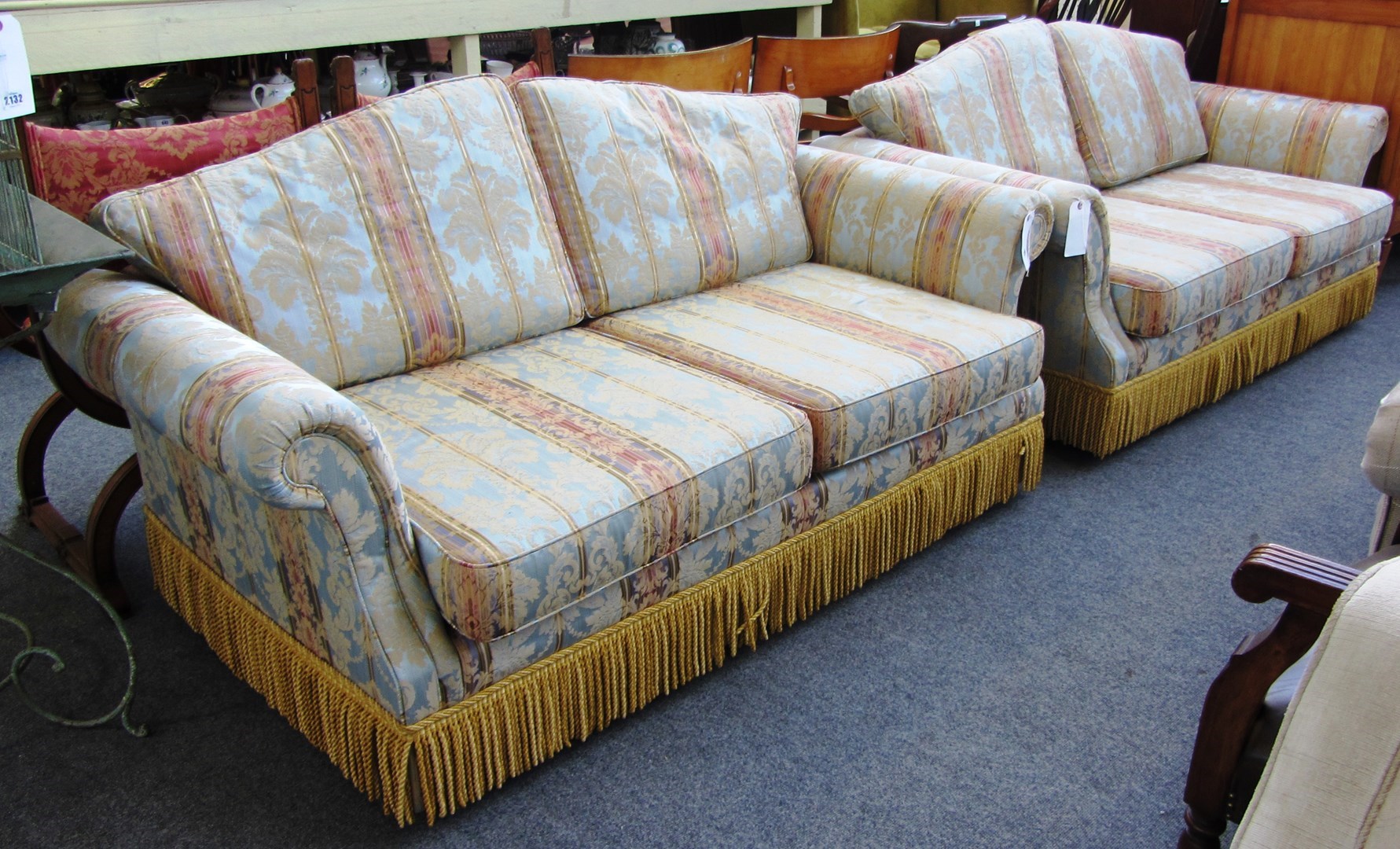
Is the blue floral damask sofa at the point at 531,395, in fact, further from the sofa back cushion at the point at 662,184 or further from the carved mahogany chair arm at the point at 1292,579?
the carved mahogany chair arm at the point at 1292,579

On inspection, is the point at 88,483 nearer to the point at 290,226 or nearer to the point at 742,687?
the point at 290,226

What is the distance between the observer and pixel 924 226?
229cm

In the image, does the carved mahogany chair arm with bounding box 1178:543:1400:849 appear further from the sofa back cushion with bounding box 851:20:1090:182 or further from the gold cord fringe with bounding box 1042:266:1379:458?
the sofa back cushion with bounding box 851:20:1090:182

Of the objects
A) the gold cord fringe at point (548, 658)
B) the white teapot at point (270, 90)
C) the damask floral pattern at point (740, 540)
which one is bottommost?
the gold cord fringe at point (548, 658)

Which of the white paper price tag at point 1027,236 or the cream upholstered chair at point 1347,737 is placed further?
the white paper price tag at point 1027,236

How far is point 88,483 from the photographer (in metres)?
2.32

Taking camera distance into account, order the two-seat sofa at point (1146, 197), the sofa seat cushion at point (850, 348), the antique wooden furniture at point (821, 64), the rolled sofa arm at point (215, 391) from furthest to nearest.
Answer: the antique wooden furniture at point (821, 64) → the two-seat sofa at point (1146, 197) → the sofa seat cushion at point (850, 348) → the rolled sofa arm at point (215, 391)

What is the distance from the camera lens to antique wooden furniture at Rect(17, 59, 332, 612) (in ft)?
5.75

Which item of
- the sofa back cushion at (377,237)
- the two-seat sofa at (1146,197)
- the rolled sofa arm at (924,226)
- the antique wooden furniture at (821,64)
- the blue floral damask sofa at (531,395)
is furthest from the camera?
the antique wooden furniture at (821,64)

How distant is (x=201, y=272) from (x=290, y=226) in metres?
0.16

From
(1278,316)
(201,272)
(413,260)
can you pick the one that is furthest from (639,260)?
(1278,316)

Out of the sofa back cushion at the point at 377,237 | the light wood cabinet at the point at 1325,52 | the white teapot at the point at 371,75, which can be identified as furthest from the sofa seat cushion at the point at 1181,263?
the white teapot at the point at 371,75

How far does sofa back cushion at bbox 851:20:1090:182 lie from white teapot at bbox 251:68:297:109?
140 cm

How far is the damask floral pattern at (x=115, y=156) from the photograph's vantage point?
174 centimetres
